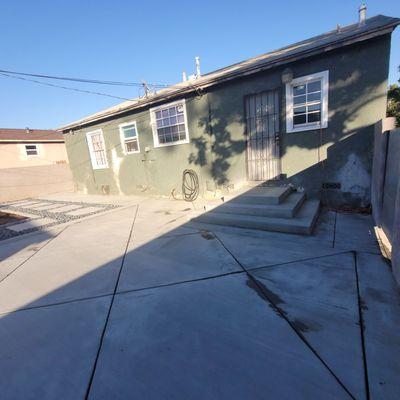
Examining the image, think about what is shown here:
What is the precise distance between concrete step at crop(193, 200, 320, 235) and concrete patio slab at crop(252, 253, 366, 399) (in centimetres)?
104

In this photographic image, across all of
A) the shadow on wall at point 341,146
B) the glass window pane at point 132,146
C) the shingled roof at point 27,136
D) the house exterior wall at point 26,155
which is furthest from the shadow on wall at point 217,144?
the house exterior wall at point 26,155

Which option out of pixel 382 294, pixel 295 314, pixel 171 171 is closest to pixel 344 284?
pixel 382 294

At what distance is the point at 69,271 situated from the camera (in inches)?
140

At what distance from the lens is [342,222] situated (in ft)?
15.3

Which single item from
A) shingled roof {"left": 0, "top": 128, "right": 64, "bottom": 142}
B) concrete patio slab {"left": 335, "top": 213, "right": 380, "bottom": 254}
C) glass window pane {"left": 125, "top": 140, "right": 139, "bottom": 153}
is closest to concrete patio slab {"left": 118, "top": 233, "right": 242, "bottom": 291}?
concrete patio slab {"left": 335, "top": 213, "right": 380, "bottom": 254}

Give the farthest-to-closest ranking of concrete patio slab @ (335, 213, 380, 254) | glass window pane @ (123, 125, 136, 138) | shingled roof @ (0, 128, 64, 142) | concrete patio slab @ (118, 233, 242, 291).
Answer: shingled roof @ (0, 128, 64, 142)
glass window pane @ (123, 125, 136, 138)
concrete patio slab @ (335, 213, 380, 254)
concrete patio slab @ (118, 233, 242, 291)

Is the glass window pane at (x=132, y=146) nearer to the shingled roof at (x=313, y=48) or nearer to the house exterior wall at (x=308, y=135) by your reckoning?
the house exterior wall at (x=308, y=135)

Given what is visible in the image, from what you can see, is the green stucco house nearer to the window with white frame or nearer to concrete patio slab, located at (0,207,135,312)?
concrete patio slab, located at (0,207,135,312)

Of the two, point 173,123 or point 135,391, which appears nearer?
point 135,391

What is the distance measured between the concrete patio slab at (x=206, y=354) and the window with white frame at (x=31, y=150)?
19.1m

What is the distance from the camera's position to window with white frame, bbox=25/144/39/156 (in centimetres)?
1695

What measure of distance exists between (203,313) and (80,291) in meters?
1.66

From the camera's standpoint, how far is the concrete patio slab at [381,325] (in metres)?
1.52

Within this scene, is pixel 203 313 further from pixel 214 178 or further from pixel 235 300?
pixel 214 178
